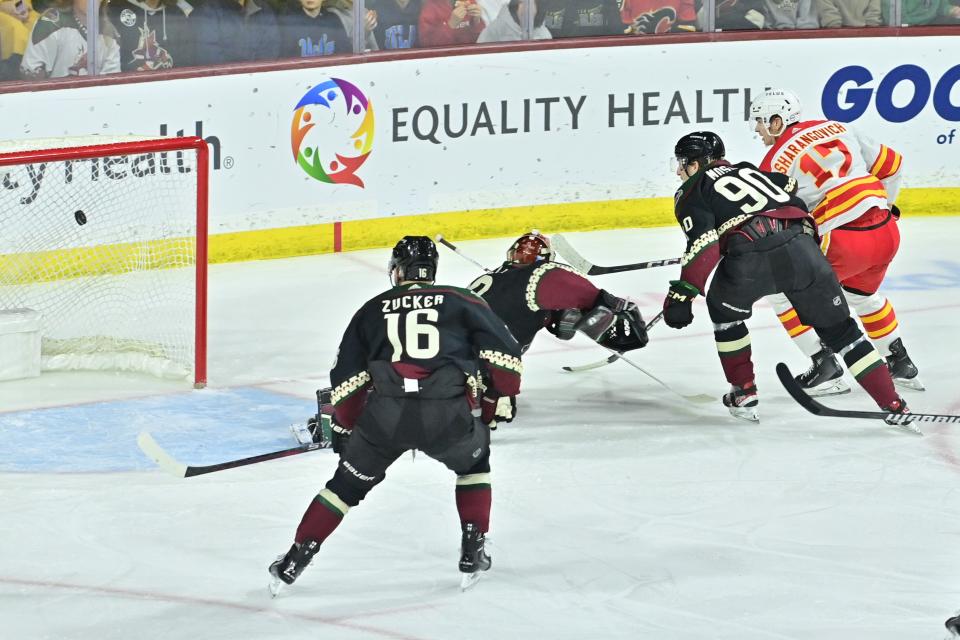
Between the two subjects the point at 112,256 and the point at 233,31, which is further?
the point at 233,31

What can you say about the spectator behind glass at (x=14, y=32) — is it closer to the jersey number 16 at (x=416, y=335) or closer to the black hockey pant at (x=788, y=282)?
the black hockey pant at (x=788, y=282)

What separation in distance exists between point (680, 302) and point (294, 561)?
1.83 m

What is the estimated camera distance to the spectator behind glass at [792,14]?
28.4ft

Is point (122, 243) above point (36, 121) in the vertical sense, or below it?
below

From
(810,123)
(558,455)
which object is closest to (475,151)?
(810,123)

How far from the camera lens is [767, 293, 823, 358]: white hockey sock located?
18.8ft

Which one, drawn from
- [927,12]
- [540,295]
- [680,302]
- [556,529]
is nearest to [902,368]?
[680,302]

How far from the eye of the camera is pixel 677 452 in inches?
201

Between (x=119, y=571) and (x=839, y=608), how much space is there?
5.71 feet

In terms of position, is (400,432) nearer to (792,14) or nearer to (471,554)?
(471,554)

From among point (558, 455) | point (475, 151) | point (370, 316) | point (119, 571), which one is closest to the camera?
point (370, 316)

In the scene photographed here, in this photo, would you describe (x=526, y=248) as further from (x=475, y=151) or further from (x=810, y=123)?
(x=475, y=151)

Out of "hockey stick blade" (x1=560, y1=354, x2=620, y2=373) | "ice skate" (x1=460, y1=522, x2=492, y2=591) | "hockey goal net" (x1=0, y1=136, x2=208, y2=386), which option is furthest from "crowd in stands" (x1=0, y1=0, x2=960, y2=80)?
"ice skate" (x1=460, y1=522, x2=492, y2=591)

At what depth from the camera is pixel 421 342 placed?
12.3 feet
